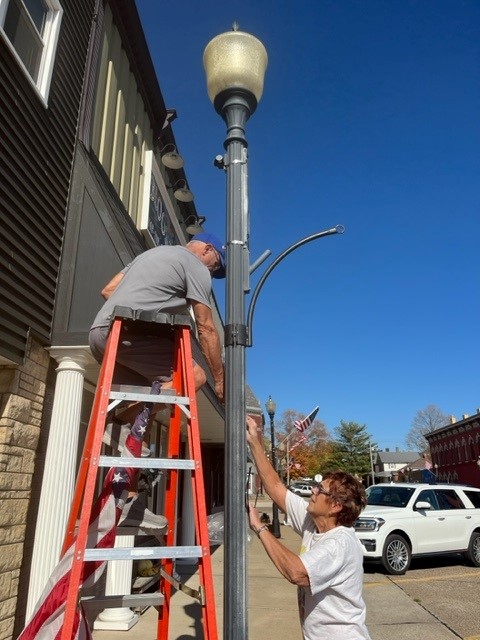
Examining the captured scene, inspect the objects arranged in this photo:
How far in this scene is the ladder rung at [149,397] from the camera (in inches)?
98.7

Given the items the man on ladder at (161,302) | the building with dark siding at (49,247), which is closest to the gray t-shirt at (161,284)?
the man on ladder at (161,302)

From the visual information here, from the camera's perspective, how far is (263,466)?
297 cm

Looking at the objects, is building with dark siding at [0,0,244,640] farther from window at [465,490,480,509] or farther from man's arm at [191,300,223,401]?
window at [465,490,480,509]

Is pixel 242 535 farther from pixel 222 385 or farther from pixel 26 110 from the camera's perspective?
pixel 26 110

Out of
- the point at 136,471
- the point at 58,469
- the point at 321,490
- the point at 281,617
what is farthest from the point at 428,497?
the point at 136,471

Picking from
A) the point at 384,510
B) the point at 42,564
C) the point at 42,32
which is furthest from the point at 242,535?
the point at 384,510

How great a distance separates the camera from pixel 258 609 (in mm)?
6906

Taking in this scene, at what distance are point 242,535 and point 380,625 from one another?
5191 mm

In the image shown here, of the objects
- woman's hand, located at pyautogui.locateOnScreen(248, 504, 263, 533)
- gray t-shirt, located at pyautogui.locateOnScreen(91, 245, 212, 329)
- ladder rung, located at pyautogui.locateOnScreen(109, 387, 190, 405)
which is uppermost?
gray t-shirt, located at pyautogui.locateOnScreen(91, 245, 212, 329)

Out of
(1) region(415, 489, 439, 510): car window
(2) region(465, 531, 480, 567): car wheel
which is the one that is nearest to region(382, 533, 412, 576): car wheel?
(1) region(415, 489, 439, 510): car window

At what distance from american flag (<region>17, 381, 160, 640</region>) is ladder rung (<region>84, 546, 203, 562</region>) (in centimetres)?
17

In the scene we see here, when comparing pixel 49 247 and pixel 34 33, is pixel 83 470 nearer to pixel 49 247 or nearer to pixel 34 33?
pixel 49 247

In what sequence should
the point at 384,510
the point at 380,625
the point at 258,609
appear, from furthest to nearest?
the point at 384,510 → the point at 258,609 → the point at 380,625

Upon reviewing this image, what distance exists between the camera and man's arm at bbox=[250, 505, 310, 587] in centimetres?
249
